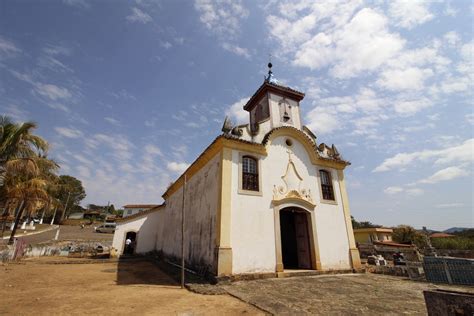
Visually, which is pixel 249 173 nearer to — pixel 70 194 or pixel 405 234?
pixel 405 234

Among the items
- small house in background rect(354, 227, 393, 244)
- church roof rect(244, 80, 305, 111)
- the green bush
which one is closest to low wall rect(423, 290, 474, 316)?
church roof rect(244, 80, 305, 111)

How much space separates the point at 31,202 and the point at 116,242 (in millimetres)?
7914

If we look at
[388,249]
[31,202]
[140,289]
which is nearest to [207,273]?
[140,289]

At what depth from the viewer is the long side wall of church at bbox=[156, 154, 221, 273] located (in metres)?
9.91

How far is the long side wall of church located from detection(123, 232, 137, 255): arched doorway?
644 centimetres

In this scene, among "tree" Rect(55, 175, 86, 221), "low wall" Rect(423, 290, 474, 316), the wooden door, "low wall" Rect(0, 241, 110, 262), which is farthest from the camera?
"tree" Rect(55, 175, 86, 221)

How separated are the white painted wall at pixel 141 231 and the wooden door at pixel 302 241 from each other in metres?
15.0

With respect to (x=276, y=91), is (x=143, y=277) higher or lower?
lower

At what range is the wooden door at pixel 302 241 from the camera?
11159 mm

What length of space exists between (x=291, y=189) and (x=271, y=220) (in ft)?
6.66

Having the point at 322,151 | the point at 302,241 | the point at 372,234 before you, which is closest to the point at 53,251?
the point at 302,241

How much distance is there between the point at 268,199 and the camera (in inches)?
409

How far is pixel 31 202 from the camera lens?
1454cm

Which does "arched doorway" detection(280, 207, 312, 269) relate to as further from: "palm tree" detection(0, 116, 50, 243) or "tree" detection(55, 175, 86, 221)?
"tree" detection(55, 175, 86, 221)
